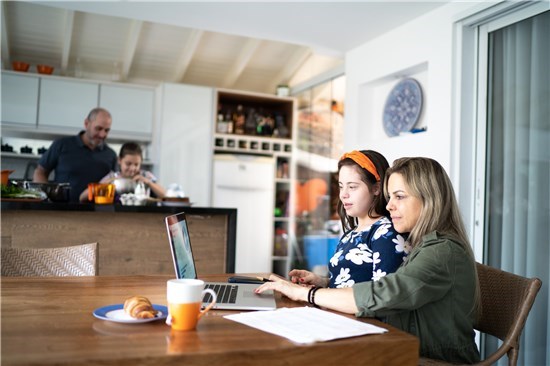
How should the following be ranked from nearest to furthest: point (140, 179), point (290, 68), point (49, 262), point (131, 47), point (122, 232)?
1. point (49, 262)
2. point (122, 232)
3. point (140, 179)
4. point (131, 47)
5. point (290, 68)

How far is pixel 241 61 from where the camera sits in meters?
5.82

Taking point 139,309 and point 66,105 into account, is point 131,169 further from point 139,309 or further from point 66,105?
point 139,309

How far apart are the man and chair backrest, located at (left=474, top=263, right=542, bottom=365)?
3251mm

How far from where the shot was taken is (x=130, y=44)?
5.33 metres

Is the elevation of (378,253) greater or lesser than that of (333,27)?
lesser

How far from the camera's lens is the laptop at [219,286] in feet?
4.27

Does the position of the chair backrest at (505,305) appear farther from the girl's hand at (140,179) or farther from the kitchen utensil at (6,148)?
the kitchen utensil at (6,148)

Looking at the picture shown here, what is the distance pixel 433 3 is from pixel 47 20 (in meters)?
3.68

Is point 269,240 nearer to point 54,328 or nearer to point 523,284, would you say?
point 523,284

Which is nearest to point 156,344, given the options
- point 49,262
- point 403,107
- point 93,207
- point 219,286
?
point 219,286

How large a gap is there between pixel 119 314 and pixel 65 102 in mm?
4632

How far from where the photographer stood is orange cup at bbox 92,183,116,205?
10.6 ft

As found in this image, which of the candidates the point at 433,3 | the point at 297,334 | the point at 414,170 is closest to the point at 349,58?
the point at 433,3

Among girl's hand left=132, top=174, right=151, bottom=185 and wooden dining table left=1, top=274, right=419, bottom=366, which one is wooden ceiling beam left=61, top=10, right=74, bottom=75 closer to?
girl's hand left=132, top=174, right=151, bottom=185
